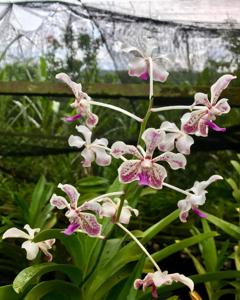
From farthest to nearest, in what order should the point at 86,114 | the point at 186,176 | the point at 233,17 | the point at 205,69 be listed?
the point at 186,176 < the point at 205,69 < the point at 233,17 < the point at 86,114

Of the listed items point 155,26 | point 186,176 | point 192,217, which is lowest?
point 192,217

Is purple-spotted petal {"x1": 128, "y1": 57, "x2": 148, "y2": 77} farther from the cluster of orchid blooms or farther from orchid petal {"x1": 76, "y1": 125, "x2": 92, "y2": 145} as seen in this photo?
orchid petal {"x1": 76, "y1": 125, "x2": 92, "y2": 145}

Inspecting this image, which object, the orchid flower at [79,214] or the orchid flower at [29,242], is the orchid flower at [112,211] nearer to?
the orchid flower at [79,214]

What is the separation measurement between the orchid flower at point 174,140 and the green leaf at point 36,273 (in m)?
0.49

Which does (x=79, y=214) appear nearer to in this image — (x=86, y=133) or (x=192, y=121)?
(x=86, y=133)

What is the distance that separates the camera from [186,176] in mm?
2469

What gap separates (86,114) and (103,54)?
98 cm

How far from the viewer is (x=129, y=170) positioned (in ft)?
3.13

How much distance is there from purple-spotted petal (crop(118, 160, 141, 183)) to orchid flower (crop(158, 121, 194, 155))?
2.3 inches

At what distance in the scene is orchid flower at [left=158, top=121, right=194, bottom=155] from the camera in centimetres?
98

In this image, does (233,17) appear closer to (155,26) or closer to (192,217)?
(155,26)

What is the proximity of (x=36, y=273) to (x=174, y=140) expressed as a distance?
53cm

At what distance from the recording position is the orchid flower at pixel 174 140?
38.5 inches

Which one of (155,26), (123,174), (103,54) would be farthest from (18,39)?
(123,174)
